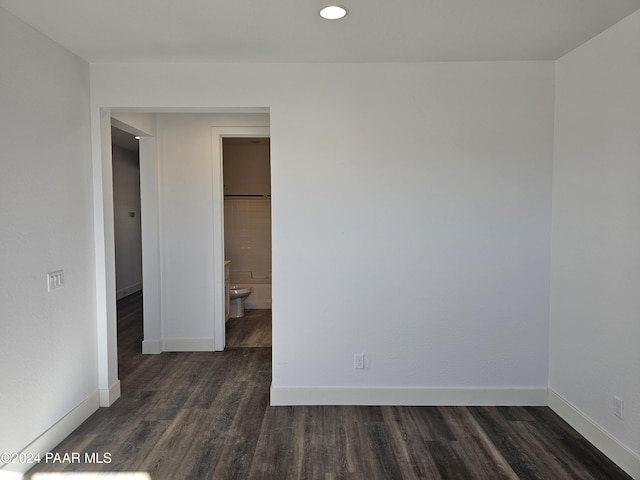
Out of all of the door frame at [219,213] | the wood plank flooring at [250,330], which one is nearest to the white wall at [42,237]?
the door frame at [219,213]

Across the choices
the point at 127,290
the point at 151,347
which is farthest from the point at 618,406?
the point at 127,290

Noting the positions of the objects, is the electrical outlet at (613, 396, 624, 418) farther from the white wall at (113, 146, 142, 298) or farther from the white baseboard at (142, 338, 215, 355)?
the white wall at (113, 146, 142, 298)

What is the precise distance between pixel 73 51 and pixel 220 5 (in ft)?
4.09

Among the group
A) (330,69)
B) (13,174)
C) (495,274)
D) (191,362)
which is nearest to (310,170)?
(330,69)

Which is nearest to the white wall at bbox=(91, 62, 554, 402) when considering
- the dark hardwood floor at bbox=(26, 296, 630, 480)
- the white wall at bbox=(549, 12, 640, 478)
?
the white wall at bbox=(549, 12, 640, 478)

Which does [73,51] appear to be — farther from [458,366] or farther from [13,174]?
[458,366]

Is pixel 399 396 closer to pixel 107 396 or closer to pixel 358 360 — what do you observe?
pixel 358 360

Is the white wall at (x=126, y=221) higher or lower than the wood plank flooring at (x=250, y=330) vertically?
higher

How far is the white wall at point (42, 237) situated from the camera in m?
2.10

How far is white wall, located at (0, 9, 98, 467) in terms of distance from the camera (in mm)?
2104

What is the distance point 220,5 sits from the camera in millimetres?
2037

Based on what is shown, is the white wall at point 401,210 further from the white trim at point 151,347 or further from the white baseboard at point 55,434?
the white trim at point 151,347

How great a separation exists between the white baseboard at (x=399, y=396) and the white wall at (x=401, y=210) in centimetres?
4

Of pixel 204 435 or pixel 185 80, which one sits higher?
pixel 185 80
